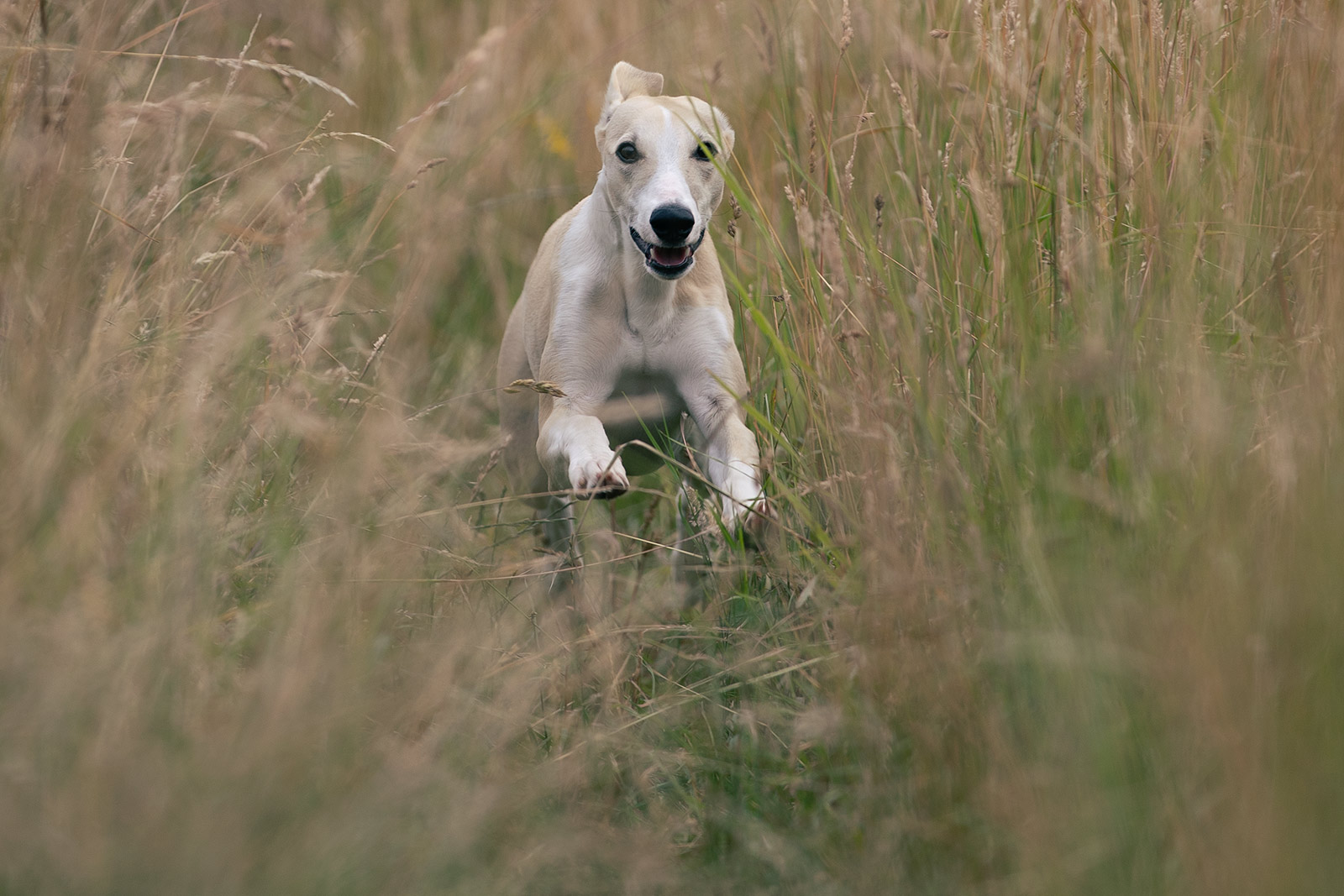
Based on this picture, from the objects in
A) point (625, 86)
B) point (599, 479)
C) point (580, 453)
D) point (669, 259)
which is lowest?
point (580, 453)

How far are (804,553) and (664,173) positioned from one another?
4.52 ft

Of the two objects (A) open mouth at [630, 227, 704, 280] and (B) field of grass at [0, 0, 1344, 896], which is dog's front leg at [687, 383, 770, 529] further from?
(A) open mouth at [630, 227, 704, 280]

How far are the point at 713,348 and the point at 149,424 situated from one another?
6.28 ft

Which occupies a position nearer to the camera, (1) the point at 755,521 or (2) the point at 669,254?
(1) the point at 755,521

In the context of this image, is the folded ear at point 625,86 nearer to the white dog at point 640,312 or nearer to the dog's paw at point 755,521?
the white dog at point 640,312

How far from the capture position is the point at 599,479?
3.15 m

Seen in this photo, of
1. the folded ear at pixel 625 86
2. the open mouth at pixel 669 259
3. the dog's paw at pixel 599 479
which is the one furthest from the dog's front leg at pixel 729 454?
the folded ear at pixel 625 86

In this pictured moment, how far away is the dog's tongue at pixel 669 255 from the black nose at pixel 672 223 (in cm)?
3

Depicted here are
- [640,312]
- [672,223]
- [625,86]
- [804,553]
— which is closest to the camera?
[804,553]

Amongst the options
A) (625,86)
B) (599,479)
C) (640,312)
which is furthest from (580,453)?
(625,86)

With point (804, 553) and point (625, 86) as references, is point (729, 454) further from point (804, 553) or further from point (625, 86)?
point (625, 86)

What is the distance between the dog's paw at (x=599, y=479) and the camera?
3.16m

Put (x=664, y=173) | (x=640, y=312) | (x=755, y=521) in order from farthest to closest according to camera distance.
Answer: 1. (x=640, y=312)
2. (x=664, y=173)
3. (x=755, y=521)

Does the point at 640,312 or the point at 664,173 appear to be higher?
the point at 664,173
